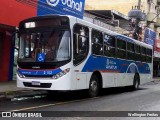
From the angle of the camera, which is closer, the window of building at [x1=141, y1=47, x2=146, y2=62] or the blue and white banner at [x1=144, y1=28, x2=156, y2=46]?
the window of building at [x1=141, y1=47, x2=146, y2=62]

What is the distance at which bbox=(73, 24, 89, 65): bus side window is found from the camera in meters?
14.1

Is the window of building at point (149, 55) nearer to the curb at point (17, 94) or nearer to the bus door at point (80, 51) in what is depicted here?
the curb at point (17, 94)

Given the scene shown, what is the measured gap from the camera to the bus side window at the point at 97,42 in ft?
51.6

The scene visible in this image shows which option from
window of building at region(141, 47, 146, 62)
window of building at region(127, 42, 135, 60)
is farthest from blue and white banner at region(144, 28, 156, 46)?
window of building at region(127, 42, 135, 60)

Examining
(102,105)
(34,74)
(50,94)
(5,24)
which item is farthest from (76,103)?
(5,24)

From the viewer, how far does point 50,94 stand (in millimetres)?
16672

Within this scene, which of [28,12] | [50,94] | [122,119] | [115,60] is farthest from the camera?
[28,12]

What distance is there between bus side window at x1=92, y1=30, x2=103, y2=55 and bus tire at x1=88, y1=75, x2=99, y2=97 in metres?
1.08

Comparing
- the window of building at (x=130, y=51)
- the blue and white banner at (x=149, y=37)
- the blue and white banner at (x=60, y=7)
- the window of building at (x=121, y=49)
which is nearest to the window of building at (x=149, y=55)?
the window of building at (x=130, y=51)

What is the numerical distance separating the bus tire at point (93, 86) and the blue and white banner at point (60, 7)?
282 inches

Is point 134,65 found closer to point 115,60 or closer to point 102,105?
point 115,60

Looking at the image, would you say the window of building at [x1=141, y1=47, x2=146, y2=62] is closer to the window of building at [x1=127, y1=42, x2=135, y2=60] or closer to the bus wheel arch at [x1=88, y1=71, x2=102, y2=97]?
the window of building at [x1=127, y1=42, x2=135, y2=60]

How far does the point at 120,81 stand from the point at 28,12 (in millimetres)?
6170

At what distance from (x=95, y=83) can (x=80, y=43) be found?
220 cm
